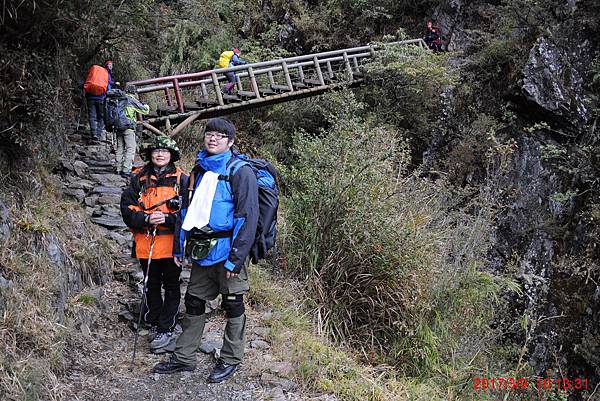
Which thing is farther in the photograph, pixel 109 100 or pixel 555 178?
pixel 555 178

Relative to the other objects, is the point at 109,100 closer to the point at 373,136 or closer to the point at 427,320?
the point at 373,136

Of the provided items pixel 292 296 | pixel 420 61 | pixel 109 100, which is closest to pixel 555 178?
pixel 420 61

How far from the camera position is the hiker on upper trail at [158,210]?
4.00m

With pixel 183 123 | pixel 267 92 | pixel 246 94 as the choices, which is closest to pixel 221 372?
pixel 183 123

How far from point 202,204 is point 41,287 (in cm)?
155

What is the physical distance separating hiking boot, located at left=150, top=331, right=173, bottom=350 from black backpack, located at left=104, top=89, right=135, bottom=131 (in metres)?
4.39

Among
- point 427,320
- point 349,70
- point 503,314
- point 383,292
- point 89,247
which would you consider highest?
point 349,70

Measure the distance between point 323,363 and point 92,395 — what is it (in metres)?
1.87

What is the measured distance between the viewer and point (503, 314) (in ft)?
22.8

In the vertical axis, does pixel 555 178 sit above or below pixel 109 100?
below

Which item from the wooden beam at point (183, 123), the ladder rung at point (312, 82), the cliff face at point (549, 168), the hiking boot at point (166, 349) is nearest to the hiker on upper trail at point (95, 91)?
the wooden beam at point (183, 123)

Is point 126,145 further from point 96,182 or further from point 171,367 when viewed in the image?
point 171,367

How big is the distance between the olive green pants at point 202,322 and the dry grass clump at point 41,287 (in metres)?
0.91

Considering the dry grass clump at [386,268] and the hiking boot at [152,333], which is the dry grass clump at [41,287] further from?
the dry grass clump at [386,268]
